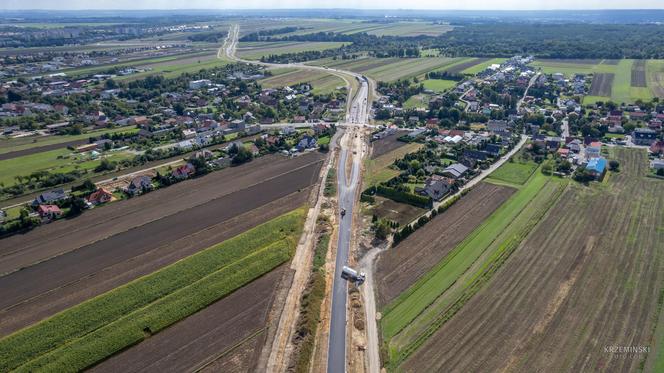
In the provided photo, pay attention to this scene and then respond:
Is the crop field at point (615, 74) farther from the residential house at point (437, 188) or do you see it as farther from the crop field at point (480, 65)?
the residential house at point (437, 188)

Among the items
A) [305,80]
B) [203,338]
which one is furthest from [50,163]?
[305,80]

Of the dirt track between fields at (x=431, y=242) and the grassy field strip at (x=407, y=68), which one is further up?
the grassy field strip at (x=407, y=68)

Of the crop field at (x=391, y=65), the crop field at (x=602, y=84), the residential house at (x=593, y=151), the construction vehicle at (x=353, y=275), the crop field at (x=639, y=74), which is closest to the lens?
the construction vehicle at (x=353, y=275)

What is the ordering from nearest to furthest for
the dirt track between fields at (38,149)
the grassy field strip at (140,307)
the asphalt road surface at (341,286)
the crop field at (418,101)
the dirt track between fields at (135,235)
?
the grassy field strip at (140,307) → the asphalt road surface at (341,286) → the dirt track between fields at (135,235) → the dirt track between fields at (38,149) → the crop field at (418,101)

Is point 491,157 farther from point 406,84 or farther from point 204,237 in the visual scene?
point 406,84

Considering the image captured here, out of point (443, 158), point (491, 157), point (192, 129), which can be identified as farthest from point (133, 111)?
point (491, 157)

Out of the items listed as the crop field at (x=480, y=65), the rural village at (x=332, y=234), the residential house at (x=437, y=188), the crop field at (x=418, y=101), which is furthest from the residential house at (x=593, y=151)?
the crop field at (x=480, y=65)

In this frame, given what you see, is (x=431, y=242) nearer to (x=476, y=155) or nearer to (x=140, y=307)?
(x=476, y=155)
